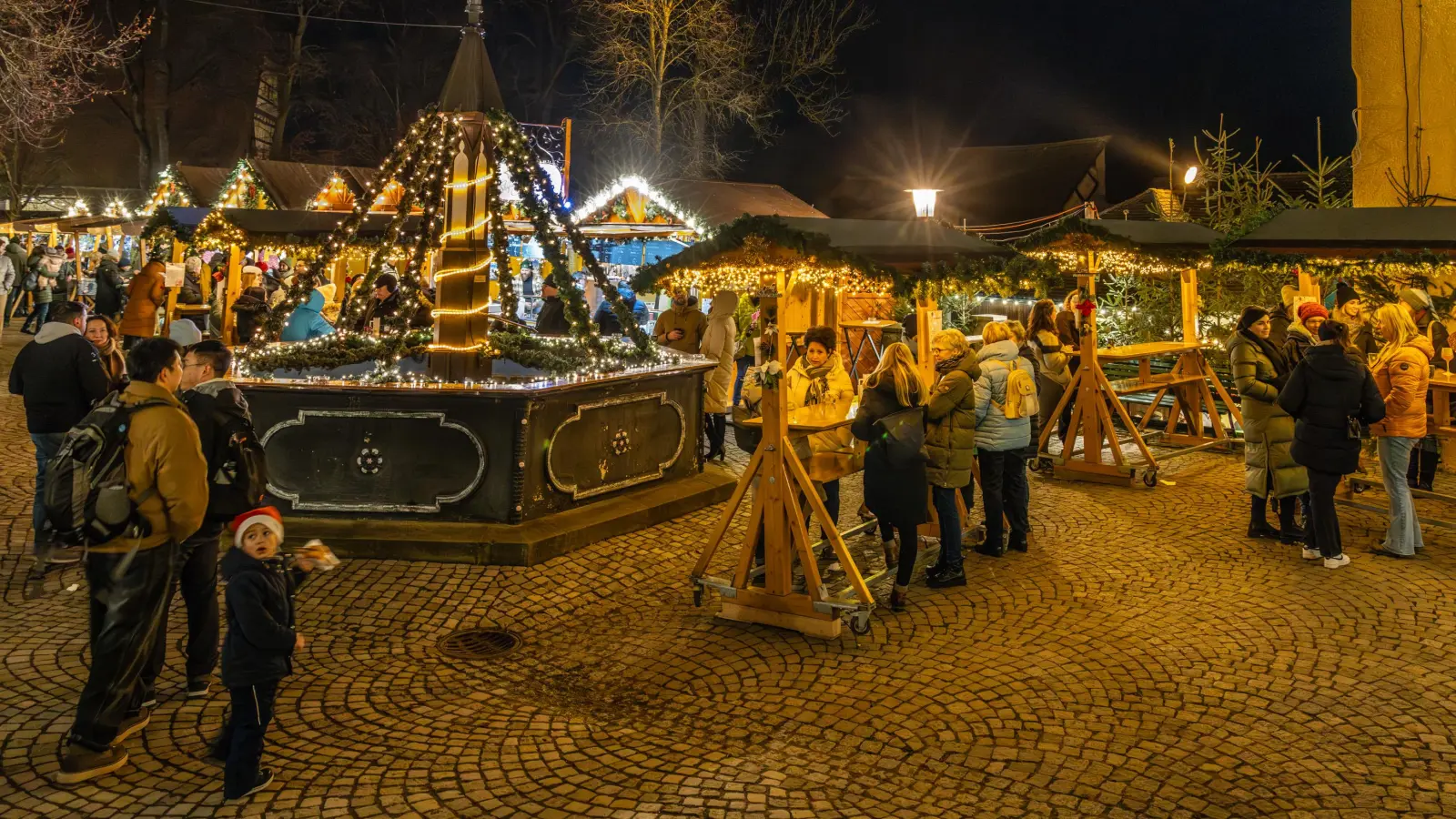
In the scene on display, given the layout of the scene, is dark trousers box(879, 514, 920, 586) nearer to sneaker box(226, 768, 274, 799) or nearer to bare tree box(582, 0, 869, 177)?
sneaker box(226, 768, 274, 799)

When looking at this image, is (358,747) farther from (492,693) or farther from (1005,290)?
(1005,290)

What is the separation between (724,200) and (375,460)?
14462mm

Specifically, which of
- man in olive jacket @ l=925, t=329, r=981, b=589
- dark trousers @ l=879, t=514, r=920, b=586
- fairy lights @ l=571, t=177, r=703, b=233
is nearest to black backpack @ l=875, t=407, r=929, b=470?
dark trousers @ l=879, t=514, r=920, b=586

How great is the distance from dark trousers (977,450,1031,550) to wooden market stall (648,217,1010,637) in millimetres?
1284

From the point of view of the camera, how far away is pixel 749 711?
15.9 ft

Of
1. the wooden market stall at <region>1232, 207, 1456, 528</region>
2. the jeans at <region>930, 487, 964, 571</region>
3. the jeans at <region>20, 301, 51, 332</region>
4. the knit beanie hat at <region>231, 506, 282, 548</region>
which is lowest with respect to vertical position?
the jeans at <region>930, 487, 964, 571</region>

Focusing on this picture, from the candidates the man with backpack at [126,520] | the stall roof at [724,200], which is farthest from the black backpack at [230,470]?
the stall roof at [724,200]

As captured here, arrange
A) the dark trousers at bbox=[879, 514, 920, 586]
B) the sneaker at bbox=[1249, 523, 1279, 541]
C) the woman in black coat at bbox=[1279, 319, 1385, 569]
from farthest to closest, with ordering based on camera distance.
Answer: the sneaker at bbox=[1249, 523, 1279, 541]
the woman in black coat at bbox=[1279, 319, 1385, 569]
the dark trousers at bbox=[879, 514, 920, 586]

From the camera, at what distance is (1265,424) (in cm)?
764

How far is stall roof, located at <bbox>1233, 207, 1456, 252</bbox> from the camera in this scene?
832 centimetres

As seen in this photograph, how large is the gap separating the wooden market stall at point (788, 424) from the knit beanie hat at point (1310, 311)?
4581 mm

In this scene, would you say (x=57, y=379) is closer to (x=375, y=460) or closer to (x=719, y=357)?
(x=375, y=460)

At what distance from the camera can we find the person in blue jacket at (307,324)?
37.6 feet

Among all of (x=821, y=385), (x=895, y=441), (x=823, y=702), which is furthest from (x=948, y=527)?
(x=823, y=702)
